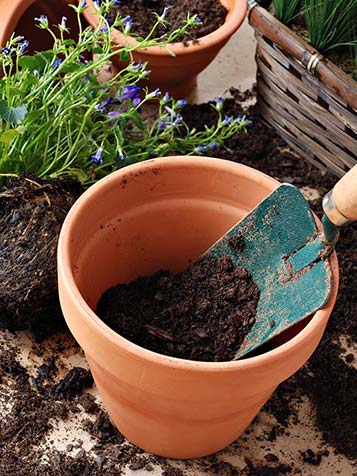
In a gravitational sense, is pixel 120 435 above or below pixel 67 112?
below

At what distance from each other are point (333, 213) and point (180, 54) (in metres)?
0.83

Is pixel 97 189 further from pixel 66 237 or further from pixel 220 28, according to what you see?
pixel 220 28

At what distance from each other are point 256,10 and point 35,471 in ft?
3.73

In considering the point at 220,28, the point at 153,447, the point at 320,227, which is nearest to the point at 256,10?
the point at 220,28

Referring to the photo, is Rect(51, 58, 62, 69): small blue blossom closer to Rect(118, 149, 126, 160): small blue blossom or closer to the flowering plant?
the flowering plant

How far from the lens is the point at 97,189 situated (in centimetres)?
144

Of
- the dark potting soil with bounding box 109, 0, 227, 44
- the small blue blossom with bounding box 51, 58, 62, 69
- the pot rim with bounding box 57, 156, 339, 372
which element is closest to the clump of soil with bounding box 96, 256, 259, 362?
the pot rim with bounding box 57, 156, 339, 372

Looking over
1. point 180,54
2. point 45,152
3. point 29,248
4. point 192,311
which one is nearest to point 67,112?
point 45,152

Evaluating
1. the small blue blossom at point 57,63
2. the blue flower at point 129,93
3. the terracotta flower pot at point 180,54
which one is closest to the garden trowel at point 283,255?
the blue flower at point 129,93

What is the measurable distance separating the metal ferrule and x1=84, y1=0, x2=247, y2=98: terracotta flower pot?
775mm

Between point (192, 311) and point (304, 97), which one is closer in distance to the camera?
point (192, 311)

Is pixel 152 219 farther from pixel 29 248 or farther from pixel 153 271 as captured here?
pixel 29 248

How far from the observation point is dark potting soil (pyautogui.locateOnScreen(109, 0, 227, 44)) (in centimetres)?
205

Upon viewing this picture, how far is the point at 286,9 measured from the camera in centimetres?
192
